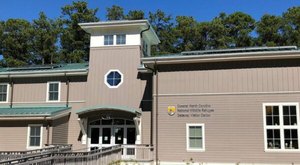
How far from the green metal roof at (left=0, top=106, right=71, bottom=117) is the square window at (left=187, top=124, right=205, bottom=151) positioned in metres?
7.59

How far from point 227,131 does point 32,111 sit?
11.0 meters

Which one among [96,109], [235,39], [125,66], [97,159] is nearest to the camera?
[97,159]

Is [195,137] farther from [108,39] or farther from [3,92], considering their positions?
[3,92]

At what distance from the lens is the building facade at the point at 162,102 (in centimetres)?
1733

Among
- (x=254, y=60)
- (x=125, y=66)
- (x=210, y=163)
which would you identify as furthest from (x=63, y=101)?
(x=254, y=60)

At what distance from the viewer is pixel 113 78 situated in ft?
71.6

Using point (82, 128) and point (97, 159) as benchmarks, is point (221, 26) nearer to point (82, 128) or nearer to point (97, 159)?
point (82, 128)

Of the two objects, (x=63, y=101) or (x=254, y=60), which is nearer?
(x=254, y=60)

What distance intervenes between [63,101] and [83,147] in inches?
123

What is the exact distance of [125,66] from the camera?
2181 centimetres

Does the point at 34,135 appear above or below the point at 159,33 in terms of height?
below

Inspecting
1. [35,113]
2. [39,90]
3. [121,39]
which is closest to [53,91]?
[39,90]

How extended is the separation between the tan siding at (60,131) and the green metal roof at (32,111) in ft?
2.04

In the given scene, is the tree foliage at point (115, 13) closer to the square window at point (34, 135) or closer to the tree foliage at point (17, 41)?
the tree foliage at point (17, 41)
